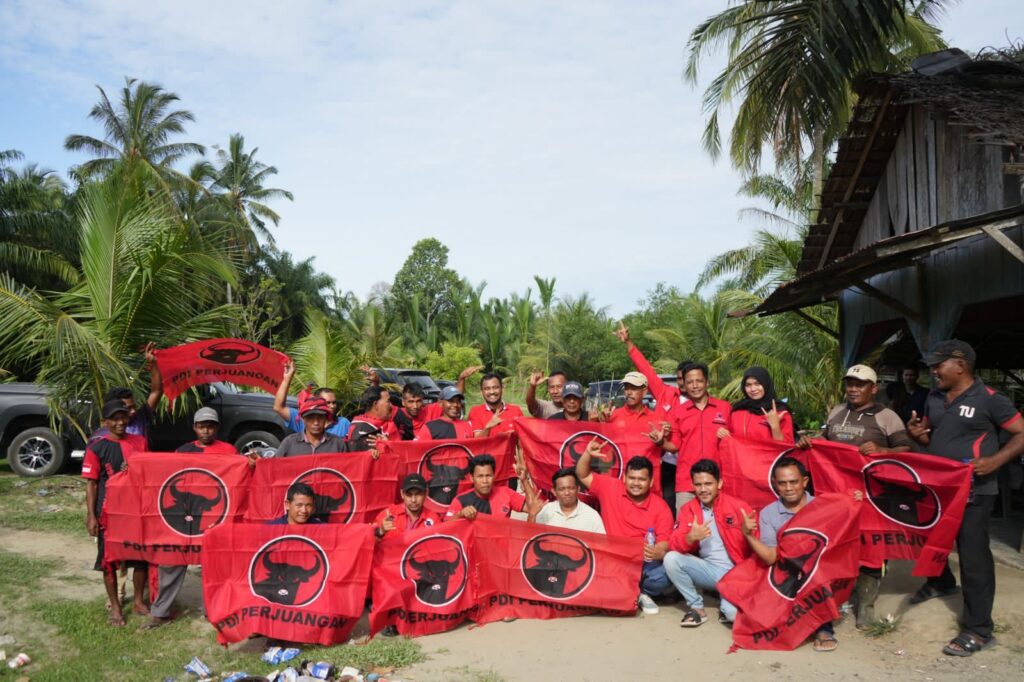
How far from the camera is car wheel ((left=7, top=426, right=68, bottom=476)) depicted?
12297 mm

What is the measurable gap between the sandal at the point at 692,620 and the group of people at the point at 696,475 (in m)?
0.01

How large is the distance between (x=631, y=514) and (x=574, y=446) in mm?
1102

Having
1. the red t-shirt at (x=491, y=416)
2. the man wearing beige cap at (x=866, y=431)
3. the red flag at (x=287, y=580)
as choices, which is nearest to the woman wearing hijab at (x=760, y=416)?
the man wearing beige cap at (x=866, y=431)

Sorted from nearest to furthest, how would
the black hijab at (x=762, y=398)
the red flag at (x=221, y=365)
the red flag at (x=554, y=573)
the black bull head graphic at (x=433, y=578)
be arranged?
the black bull head graphic at (x=433, y=578) → the red flag at (x=554, y=573) → the black hijab at (x=762, y=398) → the red flag at (x=221, y=365)

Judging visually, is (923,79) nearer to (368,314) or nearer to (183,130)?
(368,314)

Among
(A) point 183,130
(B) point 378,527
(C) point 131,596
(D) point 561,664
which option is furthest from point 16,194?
(D) point 561,664

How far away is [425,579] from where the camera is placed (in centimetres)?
608

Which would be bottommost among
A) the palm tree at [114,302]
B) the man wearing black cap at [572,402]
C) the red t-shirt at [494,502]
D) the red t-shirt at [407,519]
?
the red t-shirt at [407,519]

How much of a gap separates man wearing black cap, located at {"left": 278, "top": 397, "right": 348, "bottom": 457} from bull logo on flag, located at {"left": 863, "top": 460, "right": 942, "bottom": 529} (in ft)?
13.9

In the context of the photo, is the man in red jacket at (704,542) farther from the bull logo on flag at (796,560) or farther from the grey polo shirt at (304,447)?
the grey polo shirt at (304,447)

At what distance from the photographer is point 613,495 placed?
6.75 m

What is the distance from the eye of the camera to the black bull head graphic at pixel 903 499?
5.75m

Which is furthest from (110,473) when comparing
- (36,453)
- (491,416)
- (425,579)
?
(36,453)

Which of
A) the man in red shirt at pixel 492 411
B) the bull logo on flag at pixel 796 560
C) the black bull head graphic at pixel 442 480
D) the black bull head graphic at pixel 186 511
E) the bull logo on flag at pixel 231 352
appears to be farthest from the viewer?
the bull logo on flag at pixel 231 352
